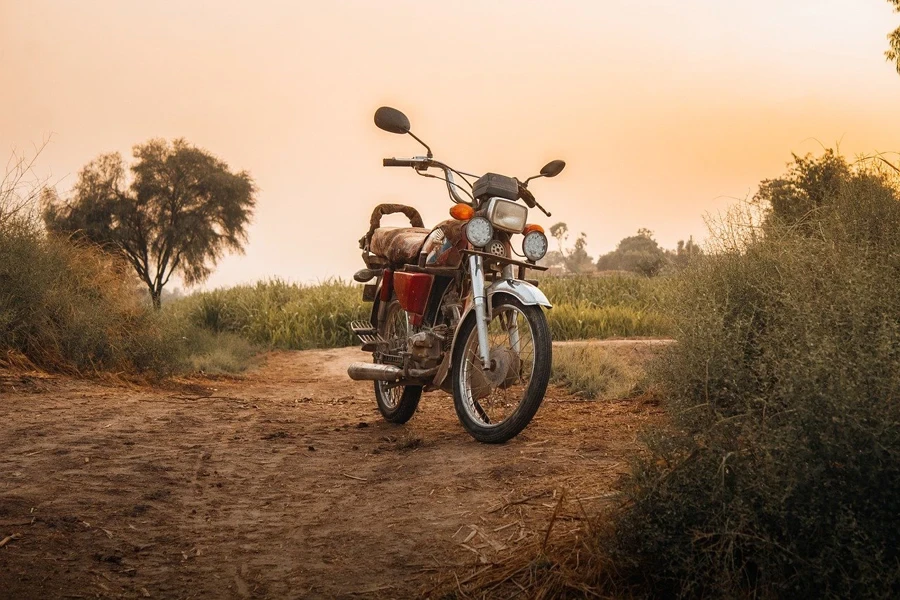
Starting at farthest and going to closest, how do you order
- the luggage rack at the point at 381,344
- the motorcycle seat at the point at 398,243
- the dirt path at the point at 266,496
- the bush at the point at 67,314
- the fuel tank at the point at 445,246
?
the bush at the point at 67,314 → the luggage rack at the point at 381,344 → the motorcycle seat at the point at 398,243 → the fuel tank at the point at 445,246 → the dirt path at the point at 266,496

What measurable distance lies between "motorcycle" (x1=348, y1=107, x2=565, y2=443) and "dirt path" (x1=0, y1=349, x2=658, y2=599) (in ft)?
1.10

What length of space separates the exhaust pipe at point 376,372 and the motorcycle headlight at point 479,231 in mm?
1262

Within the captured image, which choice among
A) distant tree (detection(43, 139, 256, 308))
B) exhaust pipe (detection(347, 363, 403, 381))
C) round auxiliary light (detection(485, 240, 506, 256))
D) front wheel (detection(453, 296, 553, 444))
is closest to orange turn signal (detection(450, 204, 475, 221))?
round auxiliary light (detection(485, 240, 506, 256))

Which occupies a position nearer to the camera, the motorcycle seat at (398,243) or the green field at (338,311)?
the motorcycle seat at (398,243)

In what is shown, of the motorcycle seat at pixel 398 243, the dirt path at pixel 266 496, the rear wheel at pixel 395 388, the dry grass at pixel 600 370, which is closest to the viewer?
the dirt path at pixel 266 496

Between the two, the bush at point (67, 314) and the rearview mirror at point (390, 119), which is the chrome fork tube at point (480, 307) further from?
the bush at point (67, 314)

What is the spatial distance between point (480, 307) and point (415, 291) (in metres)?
0.86

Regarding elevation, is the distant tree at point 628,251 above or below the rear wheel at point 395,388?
above

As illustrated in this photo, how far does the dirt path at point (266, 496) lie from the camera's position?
3.45 metres

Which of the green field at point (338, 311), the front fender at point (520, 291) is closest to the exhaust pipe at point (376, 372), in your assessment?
the front fender at point (520, 291)

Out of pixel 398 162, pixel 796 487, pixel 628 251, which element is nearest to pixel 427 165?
pixel 398 162

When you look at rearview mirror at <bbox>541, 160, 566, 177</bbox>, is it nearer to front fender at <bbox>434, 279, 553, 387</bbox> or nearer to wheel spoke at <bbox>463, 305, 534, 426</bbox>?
front fender at <bbox>434, 279, 553, 387</bbox>

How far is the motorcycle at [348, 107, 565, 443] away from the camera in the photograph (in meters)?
5.22

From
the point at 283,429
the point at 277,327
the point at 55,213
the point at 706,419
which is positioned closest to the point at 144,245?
the point at 55,213
